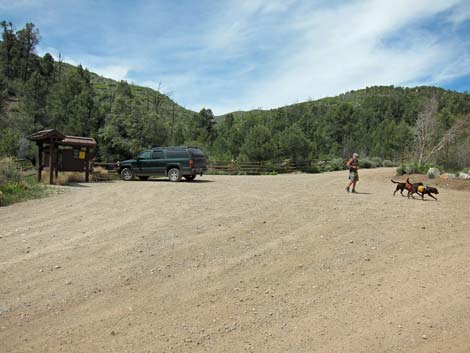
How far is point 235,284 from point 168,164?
610 inches

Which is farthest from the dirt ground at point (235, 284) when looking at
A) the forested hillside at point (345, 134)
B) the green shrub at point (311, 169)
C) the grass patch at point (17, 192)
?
the green shrub at point (311, 169)

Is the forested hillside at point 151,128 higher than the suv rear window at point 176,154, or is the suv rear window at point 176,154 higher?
the forested hillside at point 151,128

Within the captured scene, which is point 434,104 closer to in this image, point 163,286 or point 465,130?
point 465,130

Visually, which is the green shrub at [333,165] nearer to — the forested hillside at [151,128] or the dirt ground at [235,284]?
the forested hillside at [151,128]

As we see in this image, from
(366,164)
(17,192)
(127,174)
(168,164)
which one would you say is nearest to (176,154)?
(168,164)

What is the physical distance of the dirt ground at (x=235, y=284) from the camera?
12.2 feet

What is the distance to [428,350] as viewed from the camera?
3504 mm

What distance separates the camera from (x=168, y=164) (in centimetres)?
1991

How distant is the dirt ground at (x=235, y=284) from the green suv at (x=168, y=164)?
10659 mm

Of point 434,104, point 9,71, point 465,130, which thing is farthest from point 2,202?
point 9,71

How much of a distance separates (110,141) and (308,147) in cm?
1943

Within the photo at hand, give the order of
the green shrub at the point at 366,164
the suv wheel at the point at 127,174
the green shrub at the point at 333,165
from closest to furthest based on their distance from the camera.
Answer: the suv wheel at the point at 127,174 → the green shrub at the point at 333,165 → the green shrub at the point at 366,164

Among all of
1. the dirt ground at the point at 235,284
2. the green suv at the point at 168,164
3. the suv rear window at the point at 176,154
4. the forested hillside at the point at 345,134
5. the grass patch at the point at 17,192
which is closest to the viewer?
the dirt ground at the point at 235,284

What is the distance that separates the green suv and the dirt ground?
35.0ft
